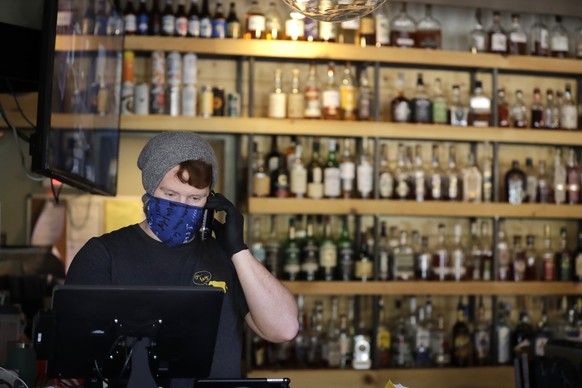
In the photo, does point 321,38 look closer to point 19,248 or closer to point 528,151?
point 528,151

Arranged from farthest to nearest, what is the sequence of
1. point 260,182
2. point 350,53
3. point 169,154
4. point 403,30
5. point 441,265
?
point 403,30 → point 441,265 → point 350,53 → point 260,182 → point 169,154

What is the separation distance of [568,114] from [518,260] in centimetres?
76

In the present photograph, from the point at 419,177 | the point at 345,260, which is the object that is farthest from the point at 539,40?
the point at 345,260

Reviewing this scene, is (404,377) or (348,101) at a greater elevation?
(348,101)

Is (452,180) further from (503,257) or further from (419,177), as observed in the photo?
(503,257)

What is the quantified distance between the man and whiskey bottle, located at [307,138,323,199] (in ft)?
6.35

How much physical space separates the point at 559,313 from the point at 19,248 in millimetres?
2605

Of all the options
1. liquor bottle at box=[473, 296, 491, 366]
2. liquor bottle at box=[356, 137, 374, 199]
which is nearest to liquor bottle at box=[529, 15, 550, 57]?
liquor bottle at box=[356, 137, 374, 199]

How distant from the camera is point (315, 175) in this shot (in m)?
3.99

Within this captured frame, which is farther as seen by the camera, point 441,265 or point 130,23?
point 441,265

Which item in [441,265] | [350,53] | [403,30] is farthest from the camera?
[403,30]

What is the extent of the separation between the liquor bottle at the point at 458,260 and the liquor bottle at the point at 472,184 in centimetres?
15

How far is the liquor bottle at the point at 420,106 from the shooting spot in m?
4.13

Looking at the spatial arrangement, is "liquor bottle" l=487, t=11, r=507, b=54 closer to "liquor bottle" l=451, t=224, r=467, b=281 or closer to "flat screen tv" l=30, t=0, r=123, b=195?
"liquor bottle" l=451, t=224, r=467, b=281
